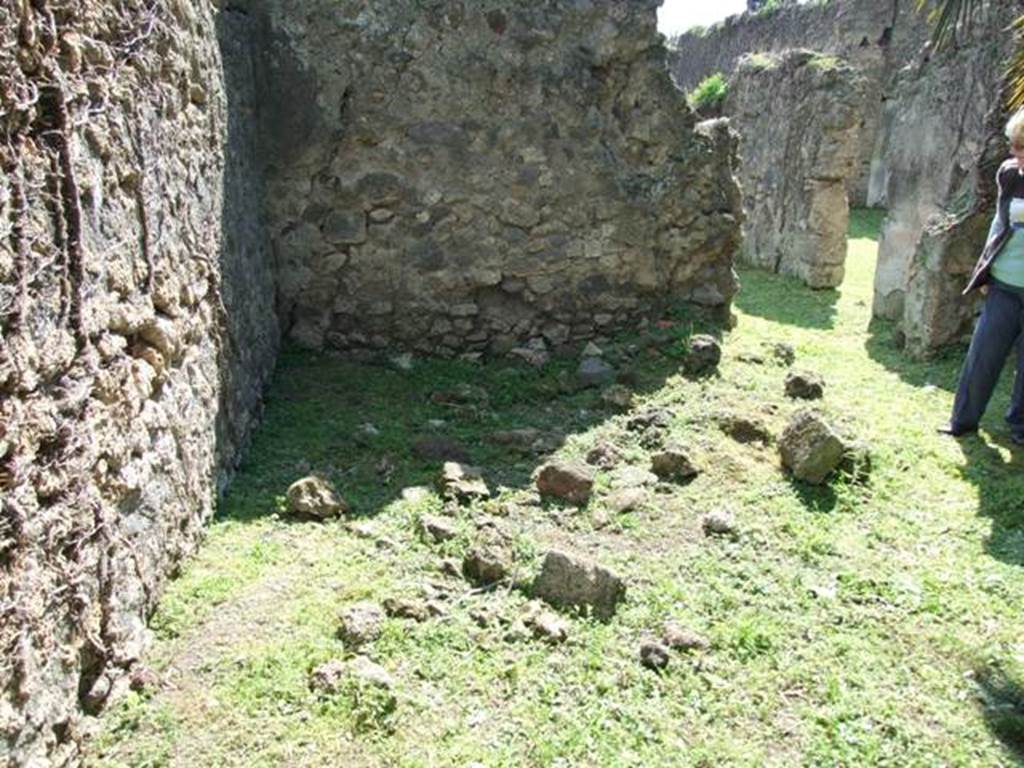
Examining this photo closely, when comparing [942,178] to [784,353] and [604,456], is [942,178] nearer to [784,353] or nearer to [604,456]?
[784,353]

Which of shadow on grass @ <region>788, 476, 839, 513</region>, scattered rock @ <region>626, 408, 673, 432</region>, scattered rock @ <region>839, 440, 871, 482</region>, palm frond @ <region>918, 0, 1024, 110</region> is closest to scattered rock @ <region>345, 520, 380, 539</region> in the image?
scattered rock @ <region>626, 408, 673, 432</region>

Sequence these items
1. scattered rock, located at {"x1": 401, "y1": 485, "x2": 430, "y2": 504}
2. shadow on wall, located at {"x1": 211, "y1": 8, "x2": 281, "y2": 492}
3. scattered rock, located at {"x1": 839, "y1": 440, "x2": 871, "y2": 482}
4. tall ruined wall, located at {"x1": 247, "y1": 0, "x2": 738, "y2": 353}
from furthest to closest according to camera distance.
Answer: tall ruined wall, located at {"x1": 247, "y1": 0, "x2": 738, "y2": 353}, scattered rock, located at {"x1": 839, "y1": 440, "x2": 871, "y2": 482}, shadow on wall, located at {"x1": 211, "y1": 8, "x2": 281, "y2": 492}, scattered rock, located at {"x1": 401, "y1": 485, "x2": 430, "y2": 504}

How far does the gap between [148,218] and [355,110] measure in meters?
2.37

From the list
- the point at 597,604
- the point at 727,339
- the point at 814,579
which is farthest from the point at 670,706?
the point at 727,339

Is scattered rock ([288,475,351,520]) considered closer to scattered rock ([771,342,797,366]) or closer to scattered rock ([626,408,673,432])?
scattered rock ([626,408,673,432])

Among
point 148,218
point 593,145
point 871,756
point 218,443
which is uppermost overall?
point 593,145

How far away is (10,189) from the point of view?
193 centimetres

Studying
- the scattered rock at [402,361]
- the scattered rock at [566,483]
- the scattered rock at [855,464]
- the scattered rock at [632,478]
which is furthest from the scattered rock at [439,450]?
Answer: the scattered rock at [855,464]

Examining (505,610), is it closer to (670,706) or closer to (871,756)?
(670,706)

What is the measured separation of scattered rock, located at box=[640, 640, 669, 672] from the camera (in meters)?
2.70

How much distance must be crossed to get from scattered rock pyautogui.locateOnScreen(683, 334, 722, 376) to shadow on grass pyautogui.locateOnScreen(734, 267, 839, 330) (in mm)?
2290

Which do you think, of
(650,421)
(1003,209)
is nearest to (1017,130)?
(1003,209)

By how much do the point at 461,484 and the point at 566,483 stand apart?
18.1 inches

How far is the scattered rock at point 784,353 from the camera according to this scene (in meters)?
5.40
